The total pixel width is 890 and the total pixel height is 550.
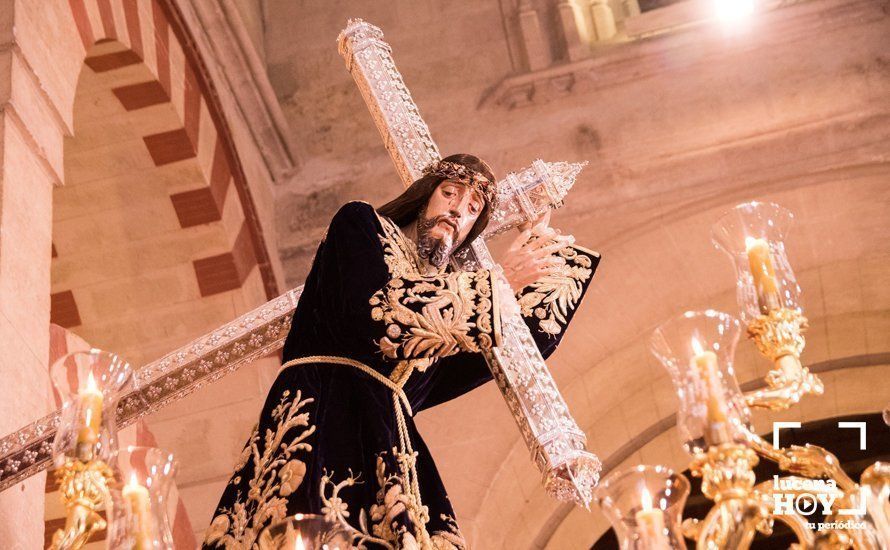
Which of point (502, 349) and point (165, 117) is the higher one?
point (165, 117)

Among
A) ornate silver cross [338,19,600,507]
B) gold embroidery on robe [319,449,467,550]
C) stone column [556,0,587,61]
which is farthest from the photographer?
stone column [556,0,587,61]

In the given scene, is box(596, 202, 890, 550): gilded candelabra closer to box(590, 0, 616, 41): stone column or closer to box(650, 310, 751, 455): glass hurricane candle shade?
box(650, 310, 751, 455): glass hurricane candle shade

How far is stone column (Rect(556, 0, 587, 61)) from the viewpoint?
6242 millimetres

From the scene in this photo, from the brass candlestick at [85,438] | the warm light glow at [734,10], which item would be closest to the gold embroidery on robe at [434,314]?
the brass candlestick at [85,438]

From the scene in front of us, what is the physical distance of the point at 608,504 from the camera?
64.7 inches

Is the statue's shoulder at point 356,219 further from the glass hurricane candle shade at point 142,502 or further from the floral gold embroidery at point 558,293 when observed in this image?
the glass hurricane candle shade at point 142,502

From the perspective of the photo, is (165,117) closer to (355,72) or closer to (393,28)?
(393,28)

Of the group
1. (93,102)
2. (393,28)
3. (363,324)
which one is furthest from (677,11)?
(363,324)

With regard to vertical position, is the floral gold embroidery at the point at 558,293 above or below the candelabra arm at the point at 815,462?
above

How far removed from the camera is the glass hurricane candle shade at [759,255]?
2.07m

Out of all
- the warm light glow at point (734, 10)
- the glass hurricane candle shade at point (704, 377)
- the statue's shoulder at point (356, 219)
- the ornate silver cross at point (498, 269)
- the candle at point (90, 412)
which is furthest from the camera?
the warm light glow at point (734, 10)

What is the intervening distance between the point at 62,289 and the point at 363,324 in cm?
344

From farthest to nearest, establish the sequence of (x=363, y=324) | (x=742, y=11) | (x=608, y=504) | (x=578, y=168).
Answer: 1. (x=742, y=11)
2. (x=578, y=168)
3. (x=363, y=324)
4. (x=608, y=504)

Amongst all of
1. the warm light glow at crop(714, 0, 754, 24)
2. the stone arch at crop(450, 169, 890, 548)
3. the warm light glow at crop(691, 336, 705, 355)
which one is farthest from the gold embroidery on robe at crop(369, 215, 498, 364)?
the warm light glow at crop(714, 0, 754, 24)
